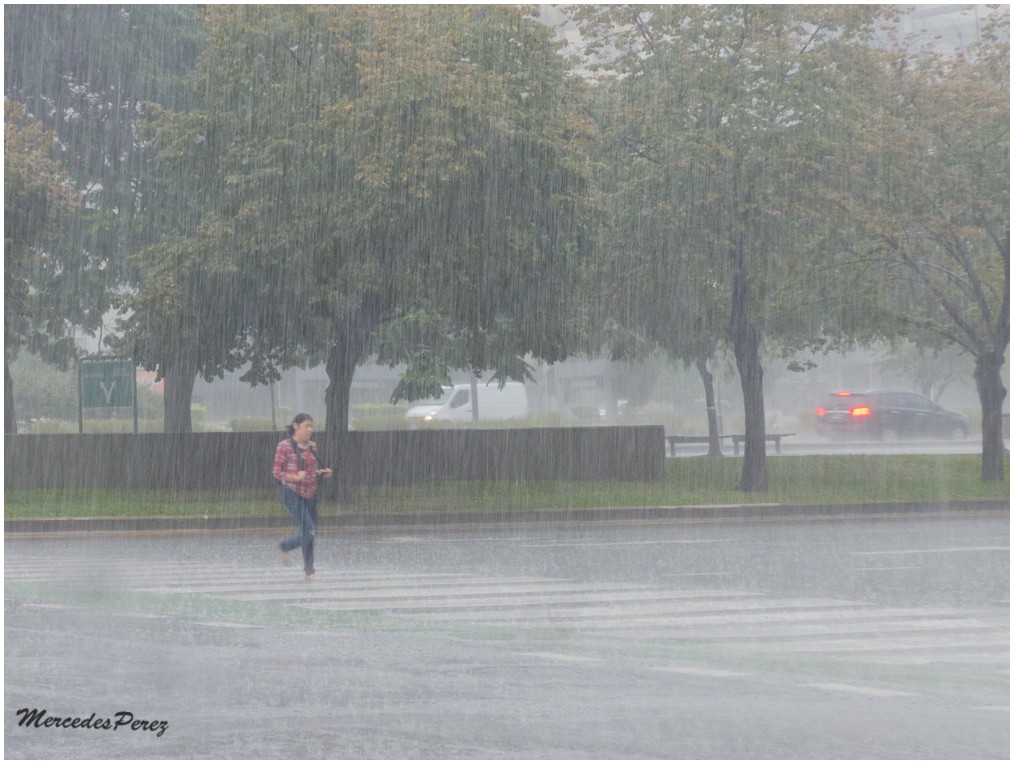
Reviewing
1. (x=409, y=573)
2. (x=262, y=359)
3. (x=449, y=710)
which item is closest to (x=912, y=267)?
(x=262, y=359)

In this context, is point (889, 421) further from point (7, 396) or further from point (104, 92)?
point (7, 396)

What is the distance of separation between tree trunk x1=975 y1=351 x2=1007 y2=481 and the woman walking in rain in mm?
16316

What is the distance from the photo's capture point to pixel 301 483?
13.7 meters

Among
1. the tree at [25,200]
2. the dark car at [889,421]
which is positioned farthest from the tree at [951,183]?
the dark car at [889,421]

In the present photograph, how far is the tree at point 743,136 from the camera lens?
2367 cm

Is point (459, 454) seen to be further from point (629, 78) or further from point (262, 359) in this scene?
point (629, 78)

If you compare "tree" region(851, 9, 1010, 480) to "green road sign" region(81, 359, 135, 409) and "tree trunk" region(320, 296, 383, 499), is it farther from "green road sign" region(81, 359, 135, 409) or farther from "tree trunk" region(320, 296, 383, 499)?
"green road sign" region(81, 359, 135, 409)

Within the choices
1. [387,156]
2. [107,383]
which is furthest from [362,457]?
[387,156]

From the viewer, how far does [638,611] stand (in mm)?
11172

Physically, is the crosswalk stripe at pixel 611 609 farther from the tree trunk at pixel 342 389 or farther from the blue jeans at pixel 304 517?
the tree trunk at pixel 342 389

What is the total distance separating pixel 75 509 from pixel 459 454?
837 centimetres

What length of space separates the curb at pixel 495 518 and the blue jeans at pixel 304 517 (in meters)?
6.50

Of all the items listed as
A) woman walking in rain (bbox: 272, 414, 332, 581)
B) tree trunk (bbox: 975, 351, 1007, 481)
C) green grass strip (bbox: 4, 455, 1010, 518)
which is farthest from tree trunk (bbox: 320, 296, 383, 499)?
tree trunk (bbox: 975, 351, 1007, 481)

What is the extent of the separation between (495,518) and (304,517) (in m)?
8.01
